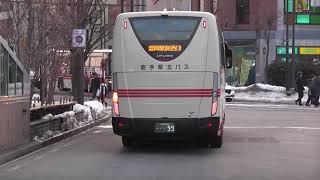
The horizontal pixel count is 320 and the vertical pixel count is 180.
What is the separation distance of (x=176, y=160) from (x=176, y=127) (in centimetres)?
93

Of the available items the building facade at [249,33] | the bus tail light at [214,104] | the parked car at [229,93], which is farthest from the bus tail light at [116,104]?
the building facade at [249,33]

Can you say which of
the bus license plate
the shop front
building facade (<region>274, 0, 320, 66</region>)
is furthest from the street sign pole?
the shop front

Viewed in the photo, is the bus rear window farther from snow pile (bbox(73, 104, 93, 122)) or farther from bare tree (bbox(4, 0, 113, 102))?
snow pile (bbox(73, 104, 93, 122))

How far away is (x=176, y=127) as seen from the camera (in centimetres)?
1291

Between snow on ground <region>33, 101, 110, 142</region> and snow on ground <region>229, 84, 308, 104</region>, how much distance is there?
16.2 m

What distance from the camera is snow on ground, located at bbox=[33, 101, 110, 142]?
51.1 feet

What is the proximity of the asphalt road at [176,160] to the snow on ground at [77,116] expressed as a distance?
0.45m

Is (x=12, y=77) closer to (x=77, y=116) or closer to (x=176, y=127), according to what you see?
(x=176, y=127)

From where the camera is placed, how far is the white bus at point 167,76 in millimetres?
12883

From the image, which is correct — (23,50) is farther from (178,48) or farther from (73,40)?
(178,48)

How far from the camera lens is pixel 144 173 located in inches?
414

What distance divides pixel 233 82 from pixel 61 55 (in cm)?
3050

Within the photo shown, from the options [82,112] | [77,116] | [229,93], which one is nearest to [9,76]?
Answer: [77,116]

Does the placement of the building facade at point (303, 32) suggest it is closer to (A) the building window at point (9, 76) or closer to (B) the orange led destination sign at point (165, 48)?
(B) the orange led destination sign at point (165, 48)
